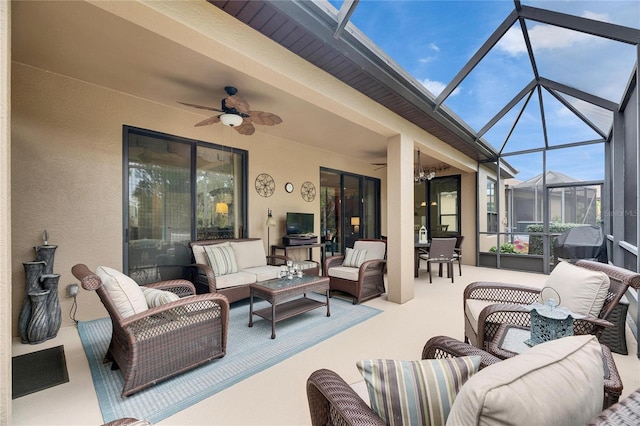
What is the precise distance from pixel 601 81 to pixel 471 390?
5112 mm

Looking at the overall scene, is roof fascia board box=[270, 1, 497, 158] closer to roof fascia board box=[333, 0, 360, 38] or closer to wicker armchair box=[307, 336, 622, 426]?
roof fascia board box=[333, 0, 360, 38]

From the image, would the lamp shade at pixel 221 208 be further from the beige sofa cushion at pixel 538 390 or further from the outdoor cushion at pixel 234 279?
the beige sofa cushion at pixel 538 390

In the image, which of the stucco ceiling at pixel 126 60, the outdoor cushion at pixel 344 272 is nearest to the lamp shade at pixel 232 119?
the stucco ceiling at pixel 126 60

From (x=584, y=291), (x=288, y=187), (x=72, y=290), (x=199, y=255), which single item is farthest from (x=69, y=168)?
(x=584, y=291)

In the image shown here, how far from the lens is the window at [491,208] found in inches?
276

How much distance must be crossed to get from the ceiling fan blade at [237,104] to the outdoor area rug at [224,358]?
259 cm

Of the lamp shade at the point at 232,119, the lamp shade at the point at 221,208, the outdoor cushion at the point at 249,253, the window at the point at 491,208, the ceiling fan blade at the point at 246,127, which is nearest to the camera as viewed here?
the lamp shade at the point at 232,119

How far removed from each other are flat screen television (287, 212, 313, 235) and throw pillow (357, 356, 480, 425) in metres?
4.56

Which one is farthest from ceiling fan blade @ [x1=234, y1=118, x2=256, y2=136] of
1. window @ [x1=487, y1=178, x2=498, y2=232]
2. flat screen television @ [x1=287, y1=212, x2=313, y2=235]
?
window @ [x1=487, y1=178, x2=498, y2=232]

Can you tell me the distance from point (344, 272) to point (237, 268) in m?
1.69

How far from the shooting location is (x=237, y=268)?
408 centimetres

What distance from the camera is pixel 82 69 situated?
302 cm

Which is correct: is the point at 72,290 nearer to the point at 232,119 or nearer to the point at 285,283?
the point at 285,283

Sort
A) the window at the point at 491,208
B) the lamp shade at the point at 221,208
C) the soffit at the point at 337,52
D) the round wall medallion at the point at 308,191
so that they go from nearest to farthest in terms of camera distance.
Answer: the soffit at the point at 337,52 < the lamp shade at the point at 221,208 < the round wall medallion at the point at 308,191 < the window at the point at 491,208
